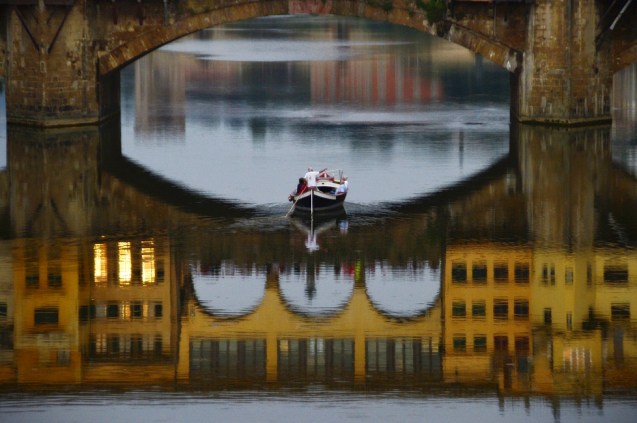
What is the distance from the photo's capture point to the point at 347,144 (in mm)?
92125

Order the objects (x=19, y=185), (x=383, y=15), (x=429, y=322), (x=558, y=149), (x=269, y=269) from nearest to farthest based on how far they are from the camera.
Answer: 1. (x=429, y=322)
2. (x=269, y=269)
3. (x=19, y=185)
4. (x=558, y=149)
5. (x=383, y=15)

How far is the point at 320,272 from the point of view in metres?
60.5

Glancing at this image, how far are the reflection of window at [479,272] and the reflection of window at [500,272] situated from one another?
1.17ft

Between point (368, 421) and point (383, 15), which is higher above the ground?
point (383, 15)

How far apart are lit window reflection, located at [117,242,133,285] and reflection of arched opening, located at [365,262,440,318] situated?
8.36 metres

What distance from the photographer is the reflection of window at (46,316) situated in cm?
5422

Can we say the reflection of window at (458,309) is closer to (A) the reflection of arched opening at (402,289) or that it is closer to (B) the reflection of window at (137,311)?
(A) the reflection of arched opening at (402,289)

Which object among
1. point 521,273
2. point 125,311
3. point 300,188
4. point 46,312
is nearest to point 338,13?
point 300,188

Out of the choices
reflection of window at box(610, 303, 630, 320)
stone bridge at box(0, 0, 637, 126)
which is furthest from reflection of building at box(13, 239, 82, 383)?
stone bridge at box(0, 0, 637, 126)

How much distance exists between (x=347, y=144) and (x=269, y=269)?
31812 millimetres

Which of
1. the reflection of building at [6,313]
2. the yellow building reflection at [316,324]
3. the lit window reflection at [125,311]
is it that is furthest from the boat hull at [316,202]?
the lit window reflection at [125,311]

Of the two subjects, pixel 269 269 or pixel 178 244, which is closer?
pixel 269 269

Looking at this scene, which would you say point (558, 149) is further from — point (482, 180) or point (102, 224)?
point (102, 224)

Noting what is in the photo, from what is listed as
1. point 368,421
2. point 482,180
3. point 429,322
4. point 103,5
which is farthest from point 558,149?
point 368,421
